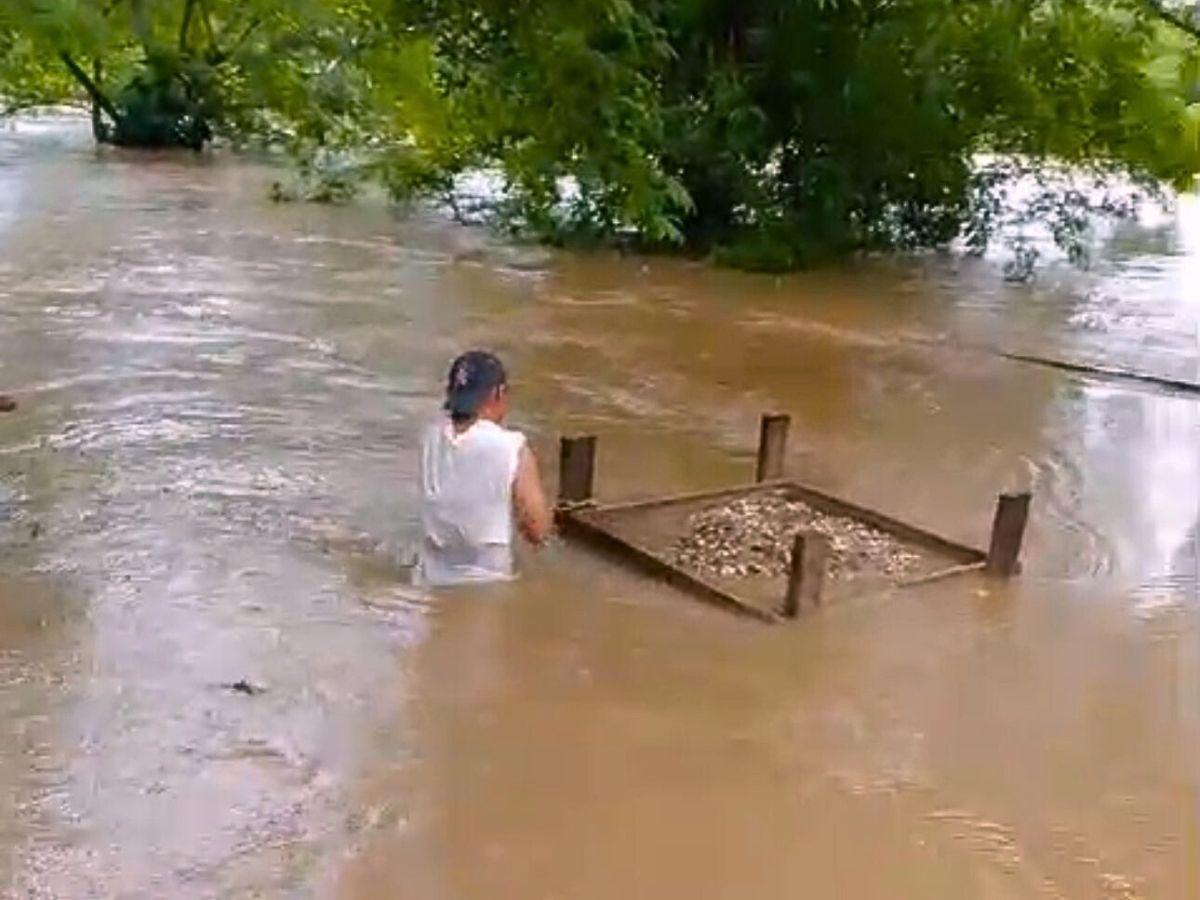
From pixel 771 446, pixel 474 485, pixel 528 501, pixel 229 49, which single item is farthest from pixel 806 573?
pixel 229 49

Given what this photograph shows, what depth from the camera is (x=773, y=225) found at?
1600 cm

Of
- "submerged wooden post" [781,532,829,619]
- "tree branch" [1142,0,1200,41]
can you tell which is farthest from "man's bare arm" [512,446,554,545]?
"tree branch" [1142,0,1200,41]

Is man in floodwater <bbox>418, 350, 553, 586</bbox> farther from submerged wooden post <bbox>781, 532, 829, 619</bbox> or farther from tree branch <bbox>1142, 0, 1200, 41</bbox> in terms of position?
tree branch <bbox>1142, 0, 1200, 41</bbox>

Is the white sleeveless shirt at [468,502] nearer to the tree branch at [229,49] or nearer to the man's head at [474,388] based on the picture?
the man's head at [474,388]

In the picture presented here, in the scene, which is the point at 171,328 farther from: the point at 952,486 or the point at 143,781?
the point at 143,781

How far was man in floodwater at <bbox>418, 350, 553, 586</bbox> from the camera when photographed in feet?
20.7

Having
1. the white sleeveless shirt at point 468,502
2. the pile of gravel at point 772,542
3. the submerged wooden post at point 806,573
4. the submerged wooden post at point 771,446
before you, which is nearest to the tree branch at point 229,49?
the submerged wooden post at point 771,446

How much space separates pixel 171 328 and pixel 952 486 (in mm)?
5170

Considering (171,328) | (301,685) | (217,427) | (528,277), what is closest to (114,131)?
(528,277)

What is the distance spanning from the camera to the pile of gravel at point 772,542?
6.94m

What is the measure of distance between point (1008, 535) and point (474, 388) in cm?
211

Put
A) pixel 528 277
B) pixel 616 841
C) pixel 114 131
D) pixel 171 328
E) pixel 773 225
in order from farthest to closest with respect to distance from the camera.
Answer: pixel 114 131 < pixel 773 225 < pixel 528 277 < pixel 171 328 < pixel 616 841

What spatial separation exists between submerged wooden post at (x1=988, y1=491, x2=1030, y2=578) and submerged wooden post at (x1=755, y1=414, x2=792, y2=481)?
128 cm

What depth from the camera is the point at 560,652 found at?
6.10m
